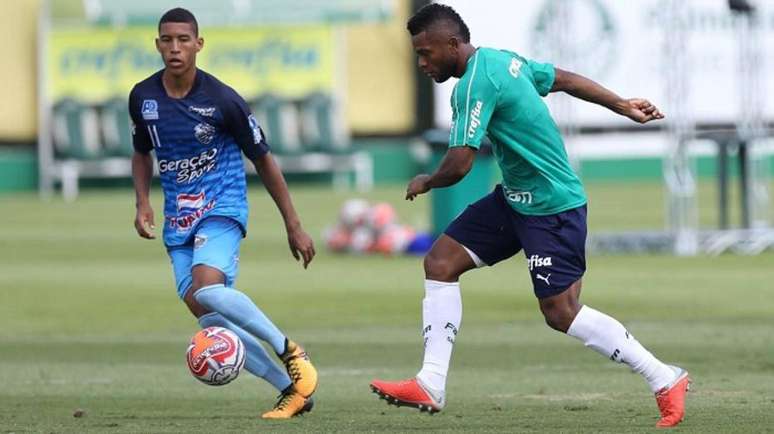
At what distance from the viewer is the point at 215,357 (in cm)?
945

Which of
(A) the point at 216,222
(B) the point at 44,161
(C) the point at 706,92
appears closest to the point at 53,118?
(B) the point at 44,161

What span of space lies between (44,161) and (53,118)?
43.7 inches

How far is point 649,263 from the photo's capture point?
24000mm

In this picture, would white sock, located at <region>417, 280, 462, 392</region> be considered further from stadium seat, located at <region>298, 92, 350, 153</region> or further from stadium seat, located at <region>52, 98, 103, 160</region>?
stadium seat, located at <region>52, 98, 103, 160</region>

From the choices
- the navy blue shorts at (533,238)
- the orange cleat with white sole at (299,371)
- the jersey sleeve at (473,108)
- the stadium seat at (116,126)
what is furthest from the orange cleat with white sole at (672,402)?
the stadium seat at (116,126)

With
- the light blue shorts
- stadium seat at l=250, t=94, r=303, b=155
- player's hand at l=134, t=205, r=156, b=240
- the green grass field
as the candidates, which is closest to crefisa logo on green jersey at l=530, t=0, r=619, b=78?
stadium seat at l=250, t=94, r=303, b=155

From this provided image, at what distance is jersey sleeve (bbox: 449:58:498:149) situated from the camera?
896cm

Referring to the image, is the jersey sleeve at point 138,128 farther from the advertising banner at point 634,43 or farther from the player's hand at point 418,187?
the advertising banner at point 634,43

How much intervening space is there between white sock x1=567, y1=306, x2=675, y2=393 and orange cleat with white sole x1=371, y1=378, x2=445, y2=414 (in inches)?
29.9

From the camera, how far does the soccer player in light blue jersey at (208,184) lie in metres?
9.73

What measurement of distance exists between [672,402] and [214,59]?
39.3m

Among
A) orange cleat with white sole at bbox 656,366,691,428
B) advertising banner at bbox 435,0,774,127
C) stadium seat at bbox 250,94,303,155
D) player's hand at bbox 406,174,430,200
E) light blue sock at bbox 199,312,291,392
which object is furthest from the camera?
stadium seat at bbox 250,94,303,155

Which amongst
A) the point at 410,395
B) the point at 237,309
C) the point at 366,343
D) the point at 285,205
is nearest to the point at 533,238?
the point at 410,395

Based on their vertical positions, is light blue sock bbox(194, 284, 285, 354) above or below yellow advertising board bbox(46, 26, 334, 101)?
above
